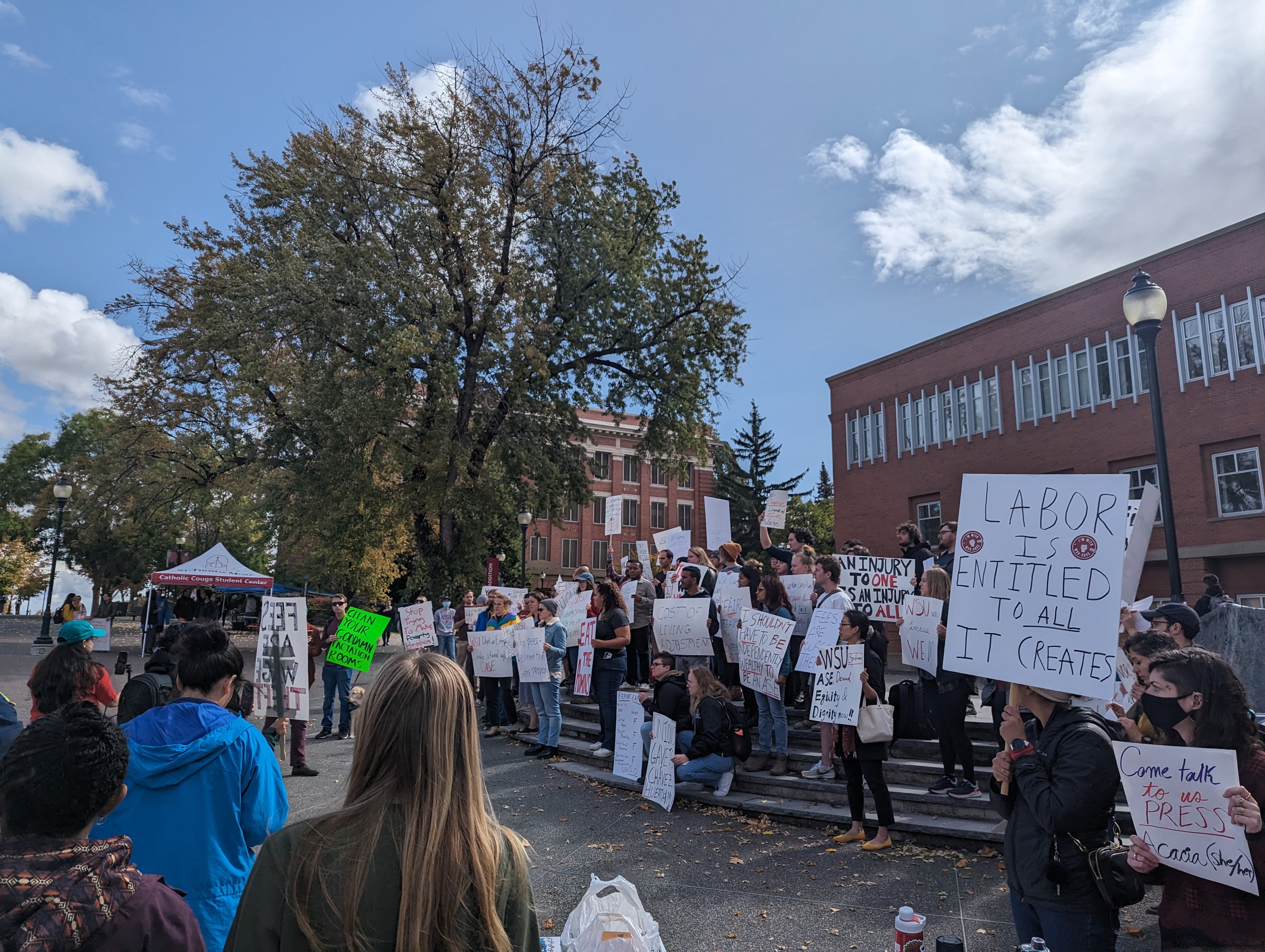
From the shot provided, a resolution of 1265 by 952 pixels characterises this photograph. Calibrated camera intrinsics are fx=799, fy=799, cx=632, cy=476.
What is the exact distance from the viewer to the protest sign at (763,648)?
8.42m

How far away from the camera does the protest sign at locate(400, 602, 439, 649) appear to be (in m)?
14.2

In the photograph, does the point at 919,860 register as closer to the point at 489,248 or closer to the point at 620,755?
the point at 620,755

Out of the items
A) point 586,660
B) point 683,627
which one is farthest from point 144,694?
point 586,660

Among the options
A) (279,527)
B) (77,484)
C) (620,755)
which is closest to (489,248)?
(279,527)

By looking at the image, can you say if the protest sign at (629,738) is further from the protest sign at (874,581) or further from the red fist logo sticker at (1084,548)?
the red fist logo sticker at (1084,548)

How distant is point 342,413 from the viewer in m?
21.5

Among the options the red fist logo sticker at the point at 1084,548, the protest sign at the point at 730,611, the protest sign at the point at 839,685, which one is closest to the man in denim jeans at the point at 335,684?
the protest sign at the point at 730,611

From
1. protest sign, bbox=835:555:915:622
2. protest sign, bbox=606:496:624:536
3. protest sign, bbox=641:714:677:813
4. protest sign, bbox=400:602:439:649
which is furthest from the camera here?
protest sign, bbox=606:496:624:536

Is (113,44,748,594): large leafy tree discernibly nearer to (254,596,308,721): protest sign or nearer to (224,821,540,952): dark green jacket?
(254,596,308,721): protest sign

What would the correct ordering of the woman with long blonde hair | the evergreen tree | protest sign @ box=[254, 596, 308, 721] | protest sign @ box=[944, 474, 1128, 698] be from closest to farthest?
the woman with long blonde hair → protest sign @ box=[944, 474, 1128, 698] → protest sign @ box=[254, 596, 308, 721] → the evergreen tree

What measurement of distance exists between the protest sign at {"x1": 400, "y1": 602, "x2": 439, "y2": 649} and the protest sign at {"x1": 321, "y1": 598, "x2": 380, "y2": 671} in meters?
3.03

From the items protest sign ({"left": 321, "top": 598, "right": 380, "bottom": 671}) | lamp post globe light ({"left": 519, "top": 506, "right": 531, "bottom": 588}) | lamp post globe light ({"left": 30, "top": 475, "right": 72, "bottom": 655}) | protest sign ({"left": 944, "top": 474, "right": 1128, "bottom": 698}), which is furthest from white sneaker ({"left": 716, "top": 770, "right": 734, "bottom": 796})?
lamp post globe light ({"left": 30, "top": 475, "right": 72, "bottom": 655})

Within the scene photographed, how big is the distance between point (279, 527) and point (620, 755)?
21.9 meters

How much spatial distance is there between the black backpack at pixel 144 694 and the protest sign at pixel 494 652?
7347 millimetres
